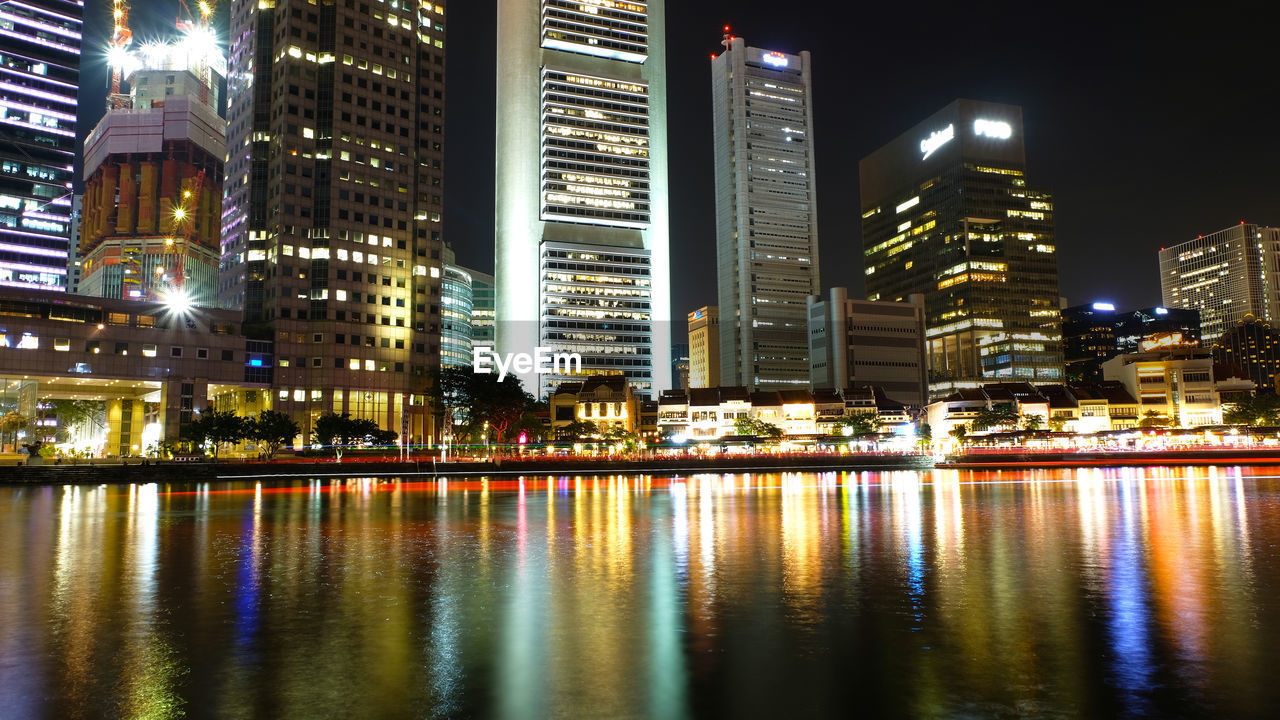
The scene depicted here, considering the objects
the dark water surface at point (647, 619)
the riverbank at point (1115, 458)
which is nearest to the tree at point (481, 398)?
the riverbank at point (1115, 458)

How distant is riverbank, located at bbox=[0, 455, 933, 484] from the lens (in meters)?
93.1

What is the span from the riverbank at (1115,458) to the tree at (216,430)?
106383 millimetres

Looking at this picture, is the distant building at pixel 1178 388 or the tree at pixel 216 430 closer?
the tree at pixel 216 430

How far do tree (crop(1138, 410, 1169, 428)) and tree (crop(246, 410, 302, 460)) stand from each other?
15227cm

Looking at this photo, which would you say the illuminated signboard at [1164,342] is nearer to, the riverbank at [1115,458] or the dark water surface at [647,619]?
the riverbank at [1115,458]

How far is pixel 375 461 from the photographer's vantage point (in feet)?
357

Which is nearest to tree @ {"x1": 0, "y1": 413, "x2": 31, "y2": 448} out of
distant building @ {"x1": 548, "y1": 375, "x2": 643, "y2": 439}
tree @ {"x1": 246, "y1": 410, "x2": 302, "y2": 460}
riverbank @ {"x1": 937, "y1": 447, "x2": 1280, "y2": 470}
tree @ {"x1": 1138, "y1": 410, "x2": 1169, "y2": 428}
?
tree @ {"x1": 246, "y1": 410, "x2": 302, "y2": 460}

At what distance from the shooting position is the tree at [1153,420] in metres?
155

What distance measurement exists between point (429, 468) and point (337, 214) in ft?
213

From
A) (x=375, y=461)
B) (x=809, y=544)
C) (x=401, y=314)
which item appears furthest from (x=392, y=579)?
(x=401, y=314)

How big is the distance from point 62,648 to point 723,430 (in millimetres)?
157224

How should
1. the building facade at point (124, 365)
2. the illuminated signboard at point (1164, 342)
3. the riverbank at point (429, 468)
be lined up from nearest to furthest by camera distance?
the riverbank at point (429, 468) < the building facade at point (124, 365) < the illuminated signboard at point (1164, 342)

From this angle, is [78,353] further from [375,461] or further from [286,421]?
[375,461]

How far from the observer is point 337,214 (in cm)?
15012
